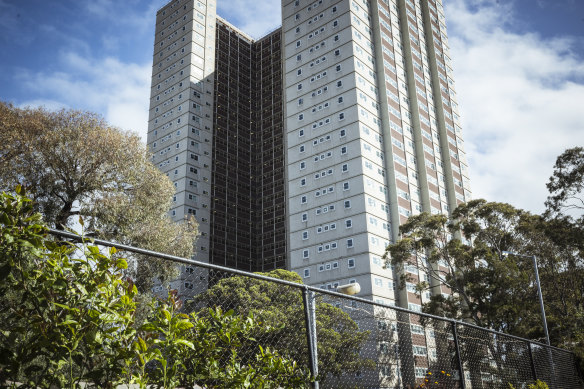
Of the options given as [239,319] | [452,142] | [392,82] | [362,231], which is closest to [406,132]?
[392,82]

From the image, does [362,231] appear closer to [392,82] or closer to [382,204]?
[382,204]

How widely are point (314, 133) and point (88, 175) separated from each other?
44.6m

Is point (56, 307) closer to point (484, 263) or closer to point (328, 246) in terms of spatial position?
point (484, 263)

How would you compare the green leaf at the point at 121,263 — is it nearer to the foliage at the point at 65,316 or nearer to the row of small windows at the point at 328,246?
the foliage at the point at 65,316

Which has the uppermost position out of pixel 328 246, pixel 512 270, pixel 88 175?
pixel 328 246

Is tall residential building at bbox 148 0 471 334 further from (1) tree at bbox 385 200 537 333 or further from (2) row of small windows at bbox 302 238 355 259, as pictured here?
(1) tree at bbox 385 200 537 333

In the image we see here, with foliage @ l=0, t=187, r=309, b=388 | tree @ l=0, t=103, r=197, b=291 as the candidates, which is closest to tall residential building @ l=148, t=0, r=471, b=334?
tree @ l=0, t=103, r=197, b=291

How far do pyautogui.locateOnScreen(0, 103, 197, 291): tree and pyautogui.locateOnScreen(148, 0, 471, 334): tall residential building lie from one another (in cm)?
3342

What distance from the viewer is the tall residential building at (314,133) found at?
194ft

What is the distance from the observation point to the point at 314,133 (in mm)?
65562

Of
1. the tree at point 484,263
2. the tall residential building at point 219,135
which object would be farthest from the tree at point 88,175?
the tall residential building at point 219,135

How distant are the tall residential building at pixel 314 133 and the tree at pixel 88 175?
110ft

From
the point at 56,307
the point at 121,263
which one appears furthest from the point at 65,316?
the point at 121,263

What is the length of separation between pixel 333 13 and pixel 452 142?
27.9 meters
